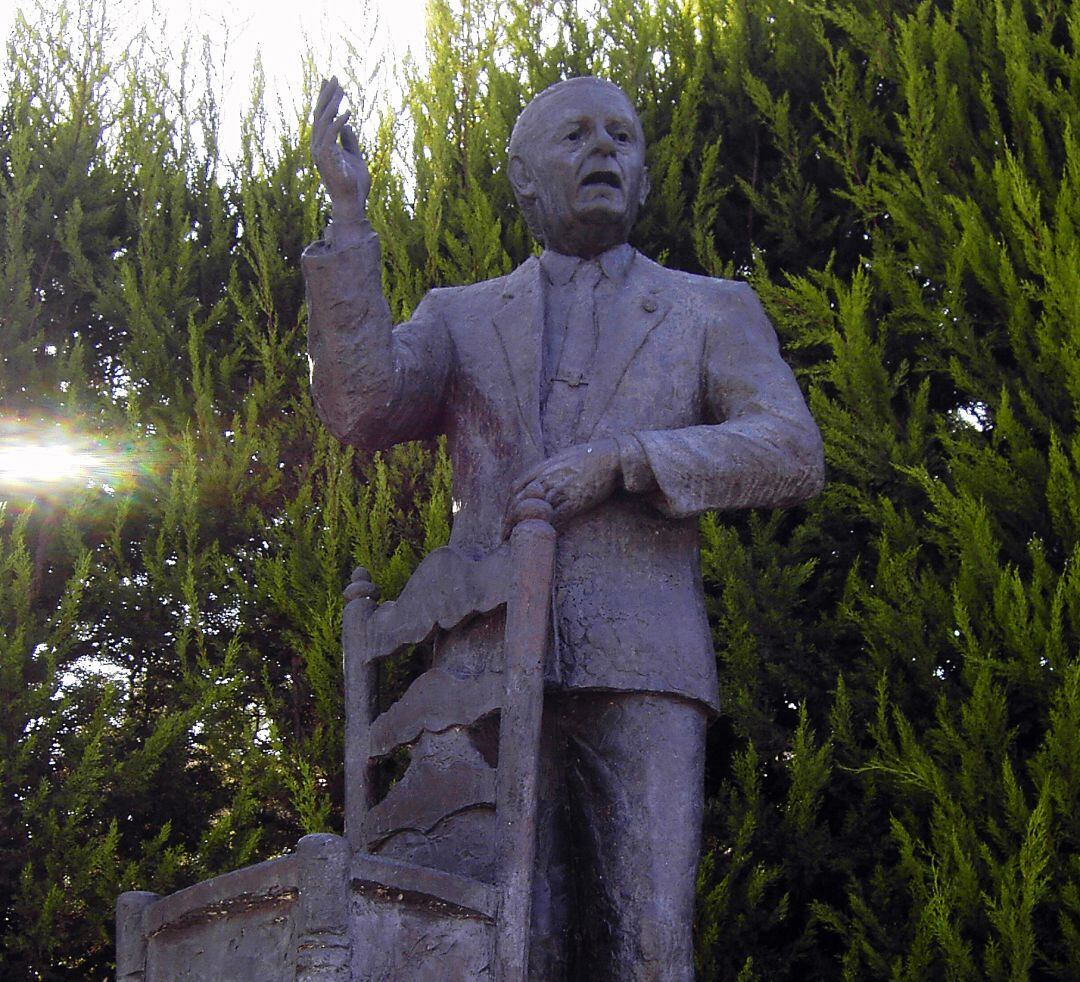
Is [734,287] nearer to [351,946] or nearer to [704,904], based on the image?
[351,946]

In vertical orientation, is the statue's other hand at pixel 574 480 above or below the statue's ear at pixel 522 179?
below

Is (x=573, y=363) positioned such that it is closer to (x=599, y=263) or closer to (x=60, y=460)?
(x=599, y=263)

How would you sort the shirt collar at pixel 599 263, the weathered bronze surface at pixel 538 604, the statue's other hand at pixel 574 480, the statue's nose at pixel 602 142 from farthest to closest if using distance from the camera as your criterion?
the shirt collar at pixel 599 263, the statue's nose at pixel 602 142, the statue's other hand at pixel 574 480, the weathered bronze surface at pixel 538 604

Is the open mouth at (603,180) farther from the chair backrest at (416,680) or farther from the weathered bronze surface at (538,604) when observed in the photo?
the chair backrest at (416,680)

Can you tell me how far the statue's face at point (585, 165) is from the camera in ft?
11.5

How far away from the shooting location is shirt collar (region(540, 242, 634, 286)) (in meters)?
3.60

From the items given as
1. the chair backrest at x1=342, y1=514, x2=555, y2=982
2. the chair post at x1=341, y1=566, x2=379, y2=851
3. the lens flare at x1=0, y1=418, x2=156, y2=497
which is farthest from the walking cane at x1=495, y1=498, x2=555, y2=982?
the lens flare at x1=0, y1=418, x2=156, y2=497

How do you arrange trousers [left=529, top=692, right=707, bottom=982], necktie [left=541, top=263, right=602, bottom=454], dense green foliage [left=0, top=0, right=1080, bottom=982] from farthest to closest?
dense green foliage [left=0, top=0, right=1080, bottom=982]
necktie [left=541, top=263, right=602, bottom=454]
trousers [left=529, top=692, right=707, bottom=982]

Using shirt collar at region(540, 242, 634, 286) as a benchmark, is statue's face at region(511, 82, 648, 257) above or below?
above

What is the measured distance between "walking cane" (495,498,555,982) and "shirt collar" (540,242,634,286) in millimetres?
735

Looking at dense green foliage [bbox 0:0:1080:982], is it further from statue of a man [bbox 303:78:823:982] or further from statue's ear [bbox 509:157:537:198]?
statue's ear [bbox 509:157:537:198]

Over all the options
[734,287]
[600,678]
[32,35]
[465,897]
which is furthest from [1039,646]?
[32,35]

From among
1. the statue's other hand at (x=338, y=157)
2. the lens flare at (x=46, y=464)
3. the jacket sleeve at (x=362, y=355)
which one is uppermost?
the lens flare at (x=46, y=464)

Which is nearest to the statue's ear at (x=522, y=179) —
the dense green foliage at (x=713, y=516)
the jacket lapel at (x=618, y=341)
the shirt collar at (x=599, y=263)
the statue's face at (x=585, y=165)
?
the statue's face at (x=585, y=165)
